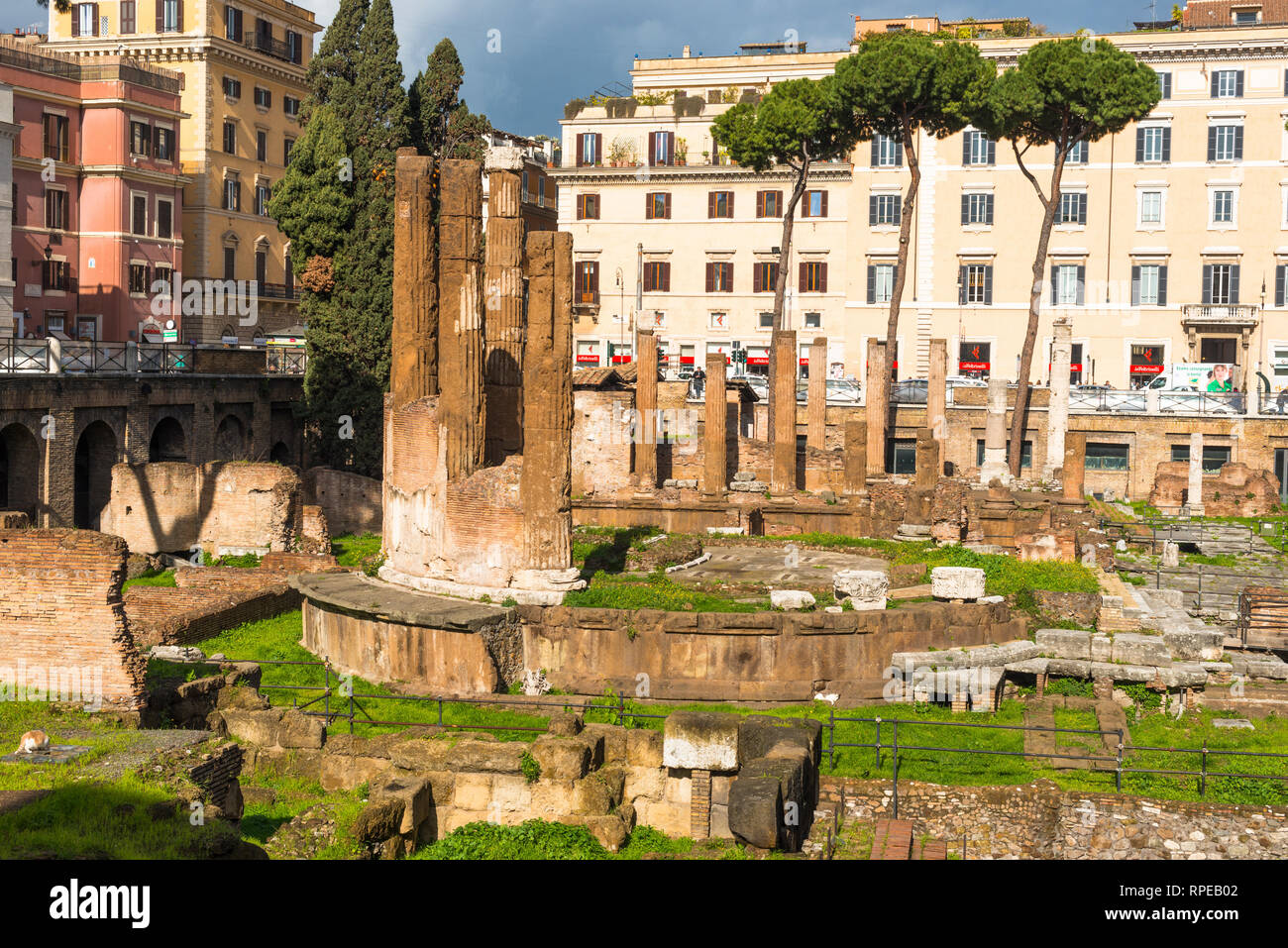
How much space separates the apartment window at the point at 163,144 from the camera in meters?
48.3

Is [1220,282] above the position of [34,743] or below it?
above

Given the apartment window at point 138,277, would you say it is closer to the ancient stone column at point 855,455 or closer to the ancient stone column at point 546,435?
the ancient stone column at point 855,455

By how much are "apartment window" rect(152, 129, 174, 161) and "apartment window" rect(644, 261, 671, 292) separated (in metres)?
17.1

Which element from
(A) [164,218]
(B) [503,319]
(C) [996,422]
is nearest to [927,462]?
(C) [996,422]

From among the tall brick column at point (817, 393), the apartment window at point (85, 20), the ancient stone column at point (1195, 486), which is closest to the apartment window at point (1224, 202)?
the ancient stone column at point (1195, 486)

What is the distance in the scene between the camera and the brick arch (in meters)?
28.6

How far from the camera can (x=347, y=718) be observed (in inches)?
680

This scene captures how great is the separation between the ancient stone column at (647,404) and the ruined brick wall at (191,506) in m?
10.5

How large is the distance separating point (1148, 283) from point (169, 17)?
120 feet

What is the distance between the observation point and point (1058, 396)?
39.4 meters

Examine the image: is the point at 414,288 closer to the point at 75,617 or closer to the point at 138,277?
the point at 75,617

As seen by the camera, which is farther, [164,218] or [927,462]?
[164,218]
